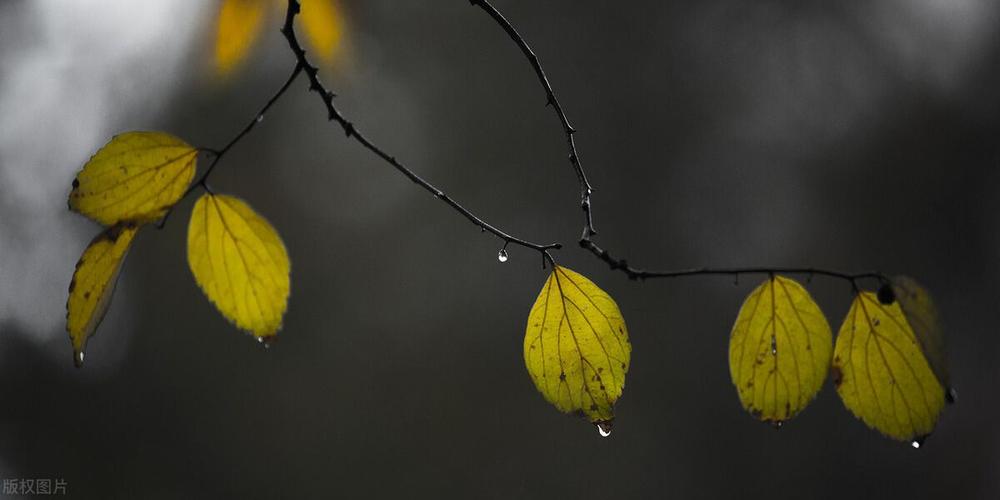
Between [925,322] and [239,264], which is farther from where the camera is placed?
[239,264]

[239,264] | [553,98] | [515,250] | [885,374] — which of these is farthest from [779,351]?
[515,250]

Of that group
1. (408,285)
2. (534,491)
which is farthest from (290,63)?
(534,491)

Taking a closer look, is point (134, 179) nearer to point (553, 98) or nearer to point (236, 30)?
point (236, 30)

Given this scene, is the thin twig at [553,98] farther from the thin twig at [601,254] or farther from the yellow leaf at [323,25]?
the yellow leaf at [323,25]

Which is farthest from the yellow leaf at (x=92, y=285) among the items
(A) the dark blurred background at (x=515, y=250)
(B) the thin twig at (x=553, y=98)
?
(A) the dark blurred background at (x=515, y=250)

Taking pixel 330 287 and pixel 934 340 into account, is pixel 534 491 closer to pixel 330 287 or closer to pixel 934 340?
pixel 330 287

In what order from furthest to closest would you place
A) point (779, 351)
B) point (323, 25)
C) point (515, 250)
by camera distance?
point (515, 250)
point (323, 25)
point (779, 351)

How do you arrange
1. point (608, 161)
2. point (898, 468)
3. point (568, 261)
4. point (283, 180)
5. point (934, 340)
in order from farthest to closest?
point (283, 180) < point (608, 161) < point (898, 468) < point (568, 261) < point (934, 340)

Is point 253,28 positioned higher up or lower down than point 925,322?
higher up
